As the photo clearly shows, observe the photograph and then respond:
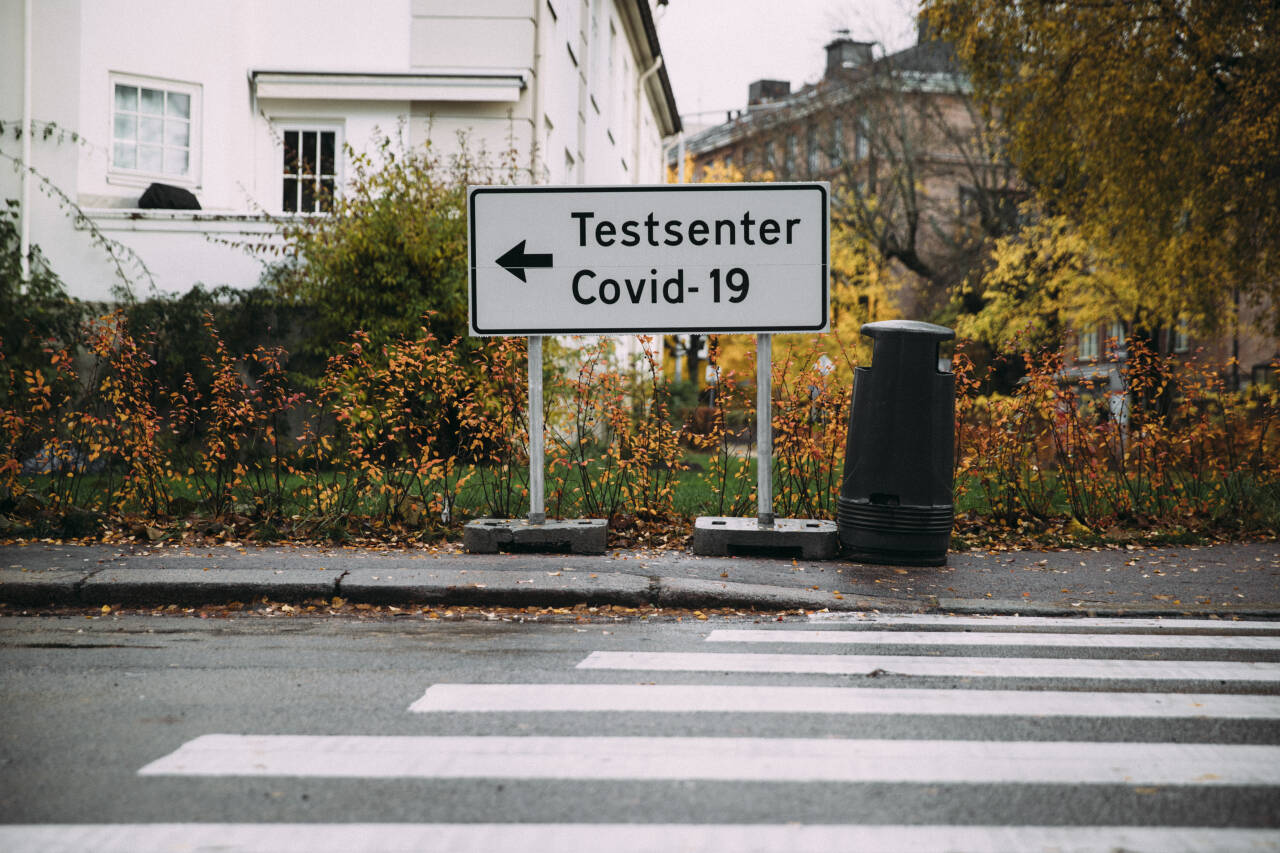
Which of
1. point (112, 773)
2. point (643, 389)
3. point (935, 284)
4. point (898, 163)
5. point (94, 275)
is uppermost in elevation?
point (898, 163)

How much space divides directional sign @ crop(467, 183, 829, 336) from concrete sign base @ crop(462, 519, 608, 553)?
1.41m

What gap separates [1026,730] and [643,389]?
974 centimetres

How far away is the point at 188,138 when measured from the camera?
58.1 feet

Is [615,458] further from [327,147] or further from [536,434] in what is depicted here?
[327,147]

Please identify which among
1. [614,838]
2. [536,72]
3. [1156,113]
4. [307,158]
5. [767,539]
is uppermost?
[536,72]

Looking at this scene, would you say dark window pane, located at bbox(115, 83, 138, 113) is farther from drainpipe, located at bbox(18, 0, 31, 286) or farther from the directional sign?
the directional sign

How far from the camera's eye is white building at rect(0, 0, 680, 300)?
16.7m

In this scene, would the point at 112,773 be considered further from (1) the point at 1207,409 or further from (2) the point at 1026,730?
(1) the point at 1207,409

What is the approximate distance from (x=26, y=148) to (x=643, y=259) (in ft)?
40.1

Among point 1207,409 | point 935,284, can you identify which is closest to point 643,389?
point 1207,409

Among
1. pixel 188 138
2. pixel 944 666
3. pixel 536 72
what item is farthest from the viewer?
pixel 536 72

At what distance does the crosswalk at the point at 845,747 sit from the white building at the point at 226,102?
12.7 m

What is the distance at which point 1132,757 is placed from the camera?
3828mm

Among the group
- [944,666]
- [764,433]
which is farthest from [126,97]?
[944,666]
